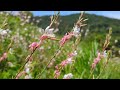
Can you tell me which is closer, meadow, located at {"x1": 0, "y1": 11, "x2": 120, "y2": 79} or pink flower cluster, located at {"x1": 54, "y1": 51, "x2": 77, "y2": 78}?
meadow, located at {"x1": 0, "y1": 11, "x2": 120, "y2": 79}

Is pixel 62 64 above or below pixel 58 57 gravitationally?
above

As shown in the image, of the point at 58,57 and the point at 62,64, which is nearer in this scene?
the point at 62,64

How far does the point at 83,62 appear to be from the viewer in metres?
3.45

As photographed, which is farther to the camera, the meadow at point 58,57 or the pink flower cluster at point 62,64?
the pink flower cluster at point 62,64

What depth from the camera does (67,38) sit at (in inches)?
72.2
